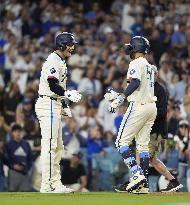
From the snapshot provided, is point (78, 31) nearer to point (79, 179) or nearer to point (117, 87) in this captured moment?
point (117, 87)

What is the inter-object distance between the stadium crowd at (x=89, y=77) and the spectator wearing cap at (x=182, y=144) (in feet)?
0.06

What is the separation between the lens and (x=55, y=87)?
45.3 feet

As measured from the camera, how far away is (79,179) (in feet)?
61.6

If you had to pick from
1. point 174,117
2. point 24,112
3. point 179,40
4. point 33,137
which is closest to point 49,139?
point 174,117

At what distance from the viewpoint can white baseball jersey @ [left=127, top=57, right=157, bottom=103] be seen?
13.7 meters

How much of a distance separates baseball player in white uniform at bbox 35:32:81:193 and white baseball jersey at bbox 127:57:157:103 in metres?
0.79

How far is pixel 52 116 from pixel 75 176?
194 inches

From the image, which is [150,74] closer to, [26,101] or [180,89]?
[180,89]

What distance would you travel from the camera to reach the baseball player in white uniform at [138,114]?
13609 mm

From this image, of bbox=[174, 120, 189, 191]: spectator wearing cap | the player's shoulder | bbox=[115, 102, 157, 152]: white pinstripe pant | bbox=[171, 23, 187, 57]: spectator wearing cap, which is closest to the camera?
bbox=[115, 102, 157, 152]: white pinstripe pant

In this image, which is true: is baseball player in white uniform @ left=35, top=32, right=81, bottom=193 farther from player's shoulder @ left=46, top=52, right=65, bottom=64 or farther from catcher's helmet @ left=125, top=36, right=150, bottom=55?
catcher's helmet @ left=125, top=36, right=150, bottom=55

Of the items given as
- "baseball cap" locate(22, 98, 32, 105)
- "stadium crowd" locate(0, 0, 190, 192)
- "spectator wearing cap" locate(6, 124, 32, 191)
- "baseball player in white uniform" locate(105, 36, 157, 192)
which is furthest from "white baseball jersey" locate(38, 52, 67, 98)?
"baseball cap" locate(22, 98, 32, 105)

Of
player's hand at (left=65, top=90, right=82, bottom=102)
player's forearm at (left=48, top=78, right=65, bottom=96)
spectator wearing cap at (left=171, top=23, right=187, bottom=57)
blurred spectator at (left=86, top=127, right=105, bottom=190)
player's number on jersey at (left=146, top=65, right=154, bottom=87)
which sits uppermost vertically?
spectator wearing cap at (left=171, top=23, right=187, bottom=57)

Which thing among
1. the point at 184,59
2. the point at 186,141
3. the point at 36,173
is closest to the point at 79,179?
the point at 36,173
